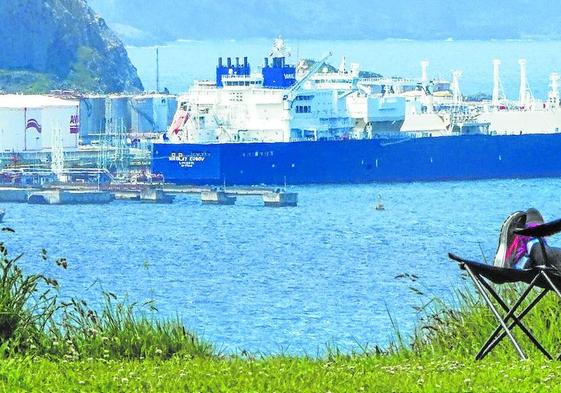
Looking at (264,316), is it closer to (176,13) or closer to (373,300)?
(373,300)

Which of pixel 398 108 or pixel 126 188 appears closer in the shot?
pixel 126 188

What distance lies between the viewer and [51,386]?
13.5 feet

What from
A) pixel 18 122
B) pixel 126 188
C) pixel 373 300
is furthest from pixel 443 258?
pixel 18 122

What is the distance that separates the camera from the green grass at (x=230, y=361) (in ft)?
13.4

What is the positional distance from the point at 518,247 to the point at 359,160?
43002 millimetres

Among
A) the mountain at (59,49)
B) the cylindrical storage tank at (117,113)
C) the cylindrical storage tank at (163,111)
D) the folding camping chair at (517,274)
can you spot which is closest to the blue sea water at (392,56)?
the mountain at (59,49)

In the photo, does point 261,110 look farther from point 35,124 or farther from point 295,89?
point 35,124

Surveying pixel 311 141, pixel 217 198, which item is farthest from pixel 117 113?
pixel 217 198

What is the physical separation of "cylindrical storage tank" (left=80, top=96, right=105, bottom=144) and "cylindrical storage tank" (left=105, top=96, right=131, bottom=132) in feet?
1.29

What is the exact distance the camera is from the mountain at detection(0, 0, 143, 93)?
239 ft

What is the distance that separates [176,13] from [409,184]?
3380 inches

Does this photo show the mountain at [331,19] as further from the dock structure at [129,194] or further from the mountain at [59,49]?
the dock structure at [129,194]

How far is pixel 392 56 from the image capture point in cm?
13400

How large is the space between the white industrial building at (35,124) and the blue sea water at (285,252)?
11.1 meters
